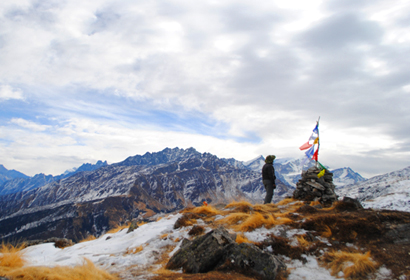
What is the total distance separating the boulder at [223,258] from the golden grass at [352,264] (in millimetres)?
1394

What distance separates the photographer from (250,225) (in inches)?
360

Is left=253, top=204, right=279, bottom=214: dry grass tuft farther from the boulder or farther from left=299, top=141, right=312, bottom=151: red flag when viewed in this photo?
left=299, top=141, right=312, bottom=151: red flag

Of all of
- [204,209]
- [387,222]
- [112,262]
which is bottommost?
[112,262]

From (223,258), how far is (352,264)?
343 centimetres

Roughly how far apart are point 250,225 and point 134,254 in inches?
191

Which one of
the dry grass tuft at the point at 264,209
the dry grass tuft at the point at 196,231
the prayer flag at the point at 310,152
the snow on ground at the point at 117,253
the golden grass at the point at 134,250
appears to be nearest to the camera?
the snow on ground at the point at 117,253

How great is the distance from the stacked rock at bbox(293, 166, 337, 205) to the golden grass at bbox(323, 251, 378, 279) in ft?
33.3

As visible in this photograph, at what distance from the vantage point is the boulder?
5672mm

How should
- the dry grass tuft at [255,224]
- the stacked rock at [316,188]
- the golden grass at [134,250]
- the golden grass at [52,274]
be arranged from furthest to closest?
1. the stacked rock at [316,188]
2. the dry grass tuft at [255,224]
3. the golden grass at [134,250]
4. the golden grass at [52,274]

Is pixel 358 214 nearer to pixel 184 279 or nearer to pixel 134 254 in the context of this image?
pixel 184 279

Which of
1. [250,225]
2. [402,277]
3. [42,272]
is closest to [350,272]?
[402,277]

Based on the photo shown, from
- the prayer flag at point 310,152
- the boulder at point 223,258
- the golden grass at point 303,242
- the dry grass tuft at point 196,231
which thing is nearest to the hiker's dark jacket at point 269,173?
the prayer flag at point 310,152

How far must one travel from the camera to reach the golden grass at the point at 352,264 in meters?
5.45

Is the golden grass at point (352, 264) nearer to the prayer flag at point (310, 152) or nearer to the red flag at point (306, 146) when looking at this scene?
the prayer flag at point (310, 152)
